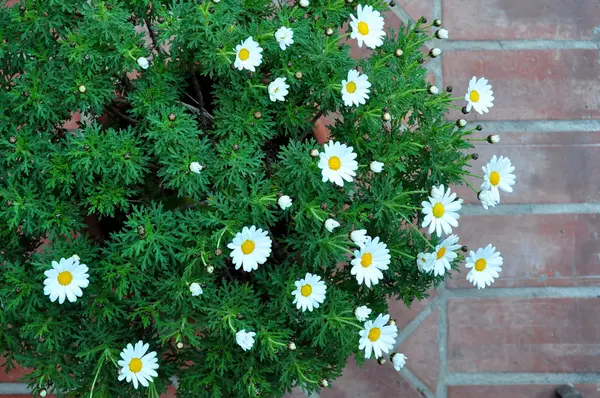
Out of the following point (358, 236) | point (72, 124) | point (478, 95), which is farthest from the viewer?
point (72, 124)

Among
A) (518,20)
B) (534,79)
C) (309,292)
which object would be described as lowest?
(309,292)

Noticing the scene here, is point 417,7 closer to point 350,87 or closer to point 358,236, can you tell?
point 350,87

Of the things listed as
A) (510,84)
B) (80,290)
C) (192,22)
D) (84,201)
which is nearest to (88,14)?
(192,22)

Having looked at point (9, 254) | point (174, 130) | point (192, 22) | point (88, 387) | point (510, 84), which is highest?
point (510, 84)

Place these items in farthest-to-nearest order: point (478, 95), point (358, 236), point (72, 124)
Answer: point (72, 124) → point (478, 95) → point (358, 236)

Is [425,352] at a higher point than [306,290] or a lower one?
higher

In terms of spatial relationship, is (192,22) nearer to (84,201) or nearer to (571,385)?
(84,201)

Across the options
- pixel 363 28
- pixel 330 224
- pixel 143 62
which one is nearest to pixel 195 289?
pixel 330 224
